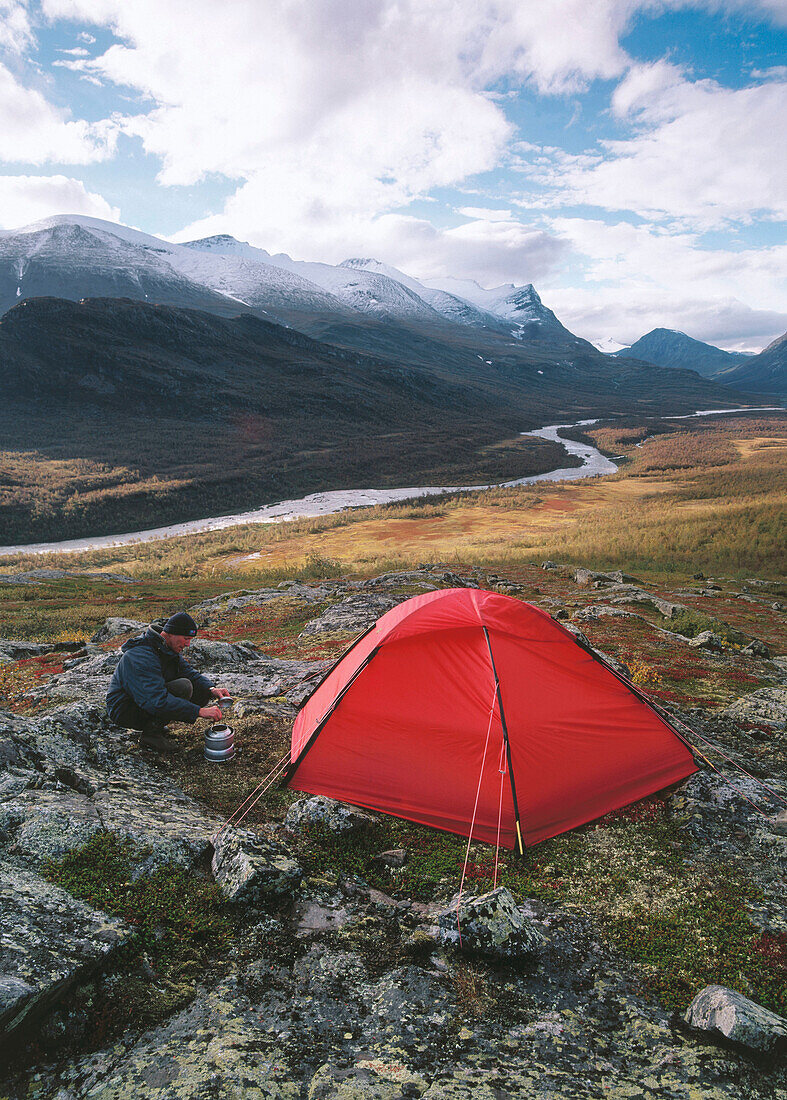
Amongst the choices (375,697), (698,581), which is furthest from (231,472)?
(375,697)

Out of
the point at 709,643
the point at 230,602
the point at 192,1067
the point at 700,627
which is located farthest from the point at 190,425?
the point at 192,1067

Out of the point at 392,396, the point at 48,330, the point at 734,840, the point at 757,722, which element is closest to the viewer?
the point at 734,840

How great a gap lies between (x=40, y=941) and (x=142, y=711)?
12.3 ft

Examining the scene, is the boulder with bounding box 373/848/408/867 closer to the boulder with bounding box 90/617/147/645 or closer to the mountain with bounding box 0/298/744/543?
the boulder with bounding box 90/617/147/645

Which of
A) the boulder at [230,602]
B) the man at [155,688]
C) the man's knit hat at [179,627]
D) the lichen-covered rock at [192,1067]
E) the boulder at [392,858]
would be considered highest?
the man's knit hat at [179,627]

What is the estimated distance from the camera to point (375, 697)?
6992mm

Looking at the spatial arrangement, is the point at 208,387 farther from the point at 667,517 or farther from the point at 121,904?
the point at 121,904

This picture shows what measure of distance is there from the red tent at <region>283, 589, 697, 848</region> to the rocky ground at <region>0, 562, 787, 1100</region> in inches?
13.6

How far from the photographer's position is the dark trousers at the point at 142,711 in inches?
274

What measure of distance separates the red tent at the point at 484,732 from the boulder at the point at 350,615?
9.52 m

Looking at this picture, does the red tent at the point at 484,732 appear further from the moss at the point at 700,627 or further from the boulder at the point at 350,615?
the moss at the point at 700,627

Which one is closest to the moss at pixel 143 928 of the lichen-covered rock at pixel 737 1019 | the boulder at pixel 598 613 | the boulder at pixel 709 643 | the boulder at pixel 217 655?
the lichen-covered rock at pixel 737 1019

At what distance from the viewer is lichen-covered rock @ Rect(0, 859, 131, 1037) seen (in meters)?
3.15

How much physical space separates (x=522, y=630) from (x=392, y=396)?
184 m
